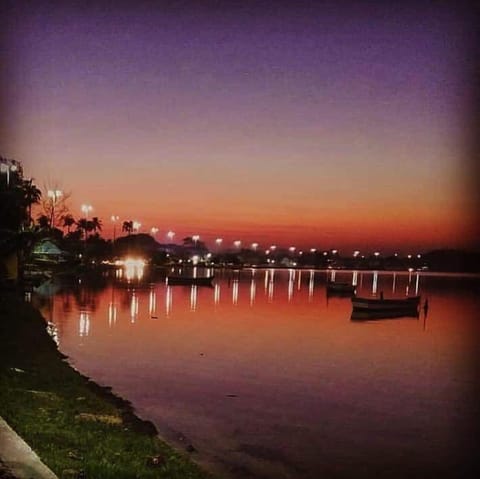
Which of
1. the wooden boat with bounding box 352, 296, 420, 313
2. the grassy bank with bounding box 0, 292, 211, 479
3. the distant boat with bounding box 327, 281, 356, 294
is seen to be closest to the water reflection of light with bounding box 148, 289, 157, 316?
the wooden boat with bounding box 352, 296, 420, 313

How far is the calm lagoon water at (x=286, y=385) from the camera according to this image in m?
16.4

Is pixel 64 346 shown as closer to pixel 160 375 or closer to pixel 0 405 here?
pixel 160 375

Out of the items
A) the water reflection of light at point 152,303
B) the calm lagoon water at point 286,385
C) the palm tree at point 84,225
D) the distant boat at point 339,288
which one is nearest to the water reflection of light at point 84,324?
the calm lagoon water at point 286,385

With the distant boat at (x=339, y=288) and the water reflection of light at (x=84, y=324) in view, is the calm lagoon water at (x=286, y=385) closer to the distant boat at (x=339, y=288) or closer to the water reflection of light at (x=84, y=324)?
the water reflection of light at (x=84, y=324)

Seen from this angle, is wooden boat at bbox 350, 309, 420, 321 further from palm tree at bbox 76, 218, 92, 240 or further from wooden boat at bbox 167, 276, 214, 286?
palm tree at bbox 76, 218, 92, 240

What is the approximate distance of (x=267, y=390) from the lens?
80.1ft

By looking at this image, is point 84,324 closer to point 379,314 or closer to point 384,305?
point 379,314

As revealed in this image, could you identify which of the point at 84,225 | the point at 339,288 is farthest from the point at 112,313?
the point at 84,225

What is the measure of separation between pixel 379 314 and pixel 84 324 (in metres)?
36.1

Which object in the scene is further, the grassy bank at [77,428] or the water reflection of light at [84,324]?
the water reflection of light at [84,324]

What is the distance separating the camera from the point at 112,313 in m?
47.6

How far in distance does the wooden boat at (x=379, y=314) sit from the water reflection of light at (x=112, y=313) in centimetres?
2441

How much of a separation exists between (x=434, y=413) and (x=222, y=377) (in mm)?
9174

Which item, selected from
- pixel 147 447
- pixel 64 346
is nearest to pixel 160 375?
pixel 64 346
